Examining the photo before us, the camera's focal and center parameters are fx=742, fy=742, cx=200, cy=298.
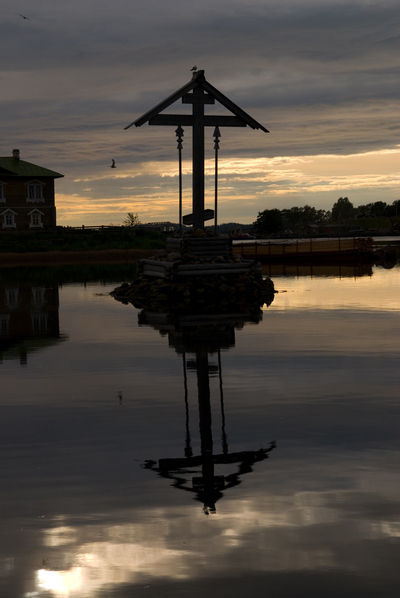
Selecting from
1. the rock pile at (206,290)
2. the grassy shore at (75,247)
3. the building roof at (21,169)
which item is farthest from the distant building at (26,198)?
the rock pile at (206,290)

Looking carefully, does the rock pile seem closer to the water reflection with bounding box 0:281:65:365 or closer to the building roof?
the water reflection with bounding box 0:281:65:365

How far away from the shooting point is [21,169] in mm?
73562

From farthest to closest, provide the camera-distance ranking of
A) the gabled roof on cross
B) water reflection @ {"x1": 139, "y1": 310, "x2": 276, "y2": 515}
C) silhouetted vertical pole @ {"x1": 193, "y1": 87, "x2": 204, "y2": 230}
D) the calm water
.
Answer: silhouetted vertical pole @ {"x1": 193, "y1": 87, "x2": 204, "y2": 230} → the gabled roof on cross → water reflection @ {"x1": 139, "y1": 310, "x2": 276, "y2": 515} → the calm water

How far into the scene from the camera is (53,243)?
68500mm

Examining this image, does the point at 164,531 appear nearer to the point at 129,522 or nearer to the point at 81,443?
the point at 129,522

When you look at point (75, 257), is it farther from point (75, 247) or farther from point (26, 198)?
point (26, 198)

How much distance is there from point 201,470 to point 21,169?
70.6 metres

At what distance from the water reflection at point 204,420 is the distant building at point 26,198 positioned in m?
56.8

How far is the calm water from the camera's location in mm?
4738

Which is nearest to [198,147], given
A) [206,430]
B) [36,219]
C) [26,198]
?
[206,430]

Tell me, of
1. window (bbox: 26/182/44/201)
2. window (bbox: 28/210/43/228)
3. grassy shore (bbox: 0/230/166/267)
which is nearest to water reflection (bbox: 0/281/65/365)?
grassy shore (bbox: 0/230/166/267)

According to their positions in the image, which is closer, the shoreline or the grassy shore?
the shoreline

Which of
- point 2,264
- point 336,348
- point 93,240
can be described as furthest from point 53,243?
point 336,348

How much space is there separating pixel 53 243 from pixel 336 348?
57092 mm
